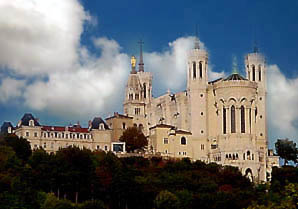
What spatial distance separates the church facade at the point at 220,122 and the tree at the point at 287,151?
2.22 meters

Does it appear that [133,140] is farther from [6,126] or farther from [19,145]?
[19,145]

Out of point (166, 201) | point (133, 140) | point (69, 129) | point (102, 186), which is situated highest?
point (69, 129)

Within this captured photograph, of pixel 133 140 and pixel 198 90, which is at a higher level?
pixel 198 90

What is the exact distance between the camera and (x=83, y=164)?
67.4 m

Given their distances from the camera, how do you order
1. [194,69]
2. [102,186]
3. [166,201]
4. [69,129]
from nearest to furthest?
[166,201] → [102,186] → [69,129] → [194,69]

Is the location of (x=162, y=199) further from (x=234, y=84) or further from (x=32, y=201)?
(x=234, y=84)

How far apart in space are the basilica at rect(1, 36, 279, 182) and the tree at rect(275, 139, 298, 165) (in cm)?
251

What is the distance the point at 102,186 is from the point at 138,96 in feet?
138

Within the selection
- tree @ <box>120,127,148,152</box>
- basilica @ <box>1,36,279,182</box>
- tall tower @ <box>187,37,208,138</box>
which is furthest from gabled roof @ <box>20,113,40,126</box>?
tall tower @ <box>187,37,208,138</box>

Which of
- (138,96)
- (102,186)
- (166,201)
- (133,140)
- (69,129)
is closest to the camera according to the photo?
(166,201)

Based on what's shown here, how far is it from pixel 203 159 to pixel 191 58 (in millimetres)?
13452

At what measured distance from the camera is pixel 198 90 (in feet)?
303

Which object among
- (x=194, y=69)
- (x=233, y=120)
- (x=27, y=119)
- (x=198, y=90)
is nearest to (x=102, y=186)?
(x=27, y=119)

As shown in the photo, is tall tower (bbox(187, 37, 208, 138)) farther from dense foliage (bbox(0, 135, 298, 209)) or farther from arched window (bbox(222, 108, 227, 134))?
dense foliage (bbox(0, 135, 298, 209))
